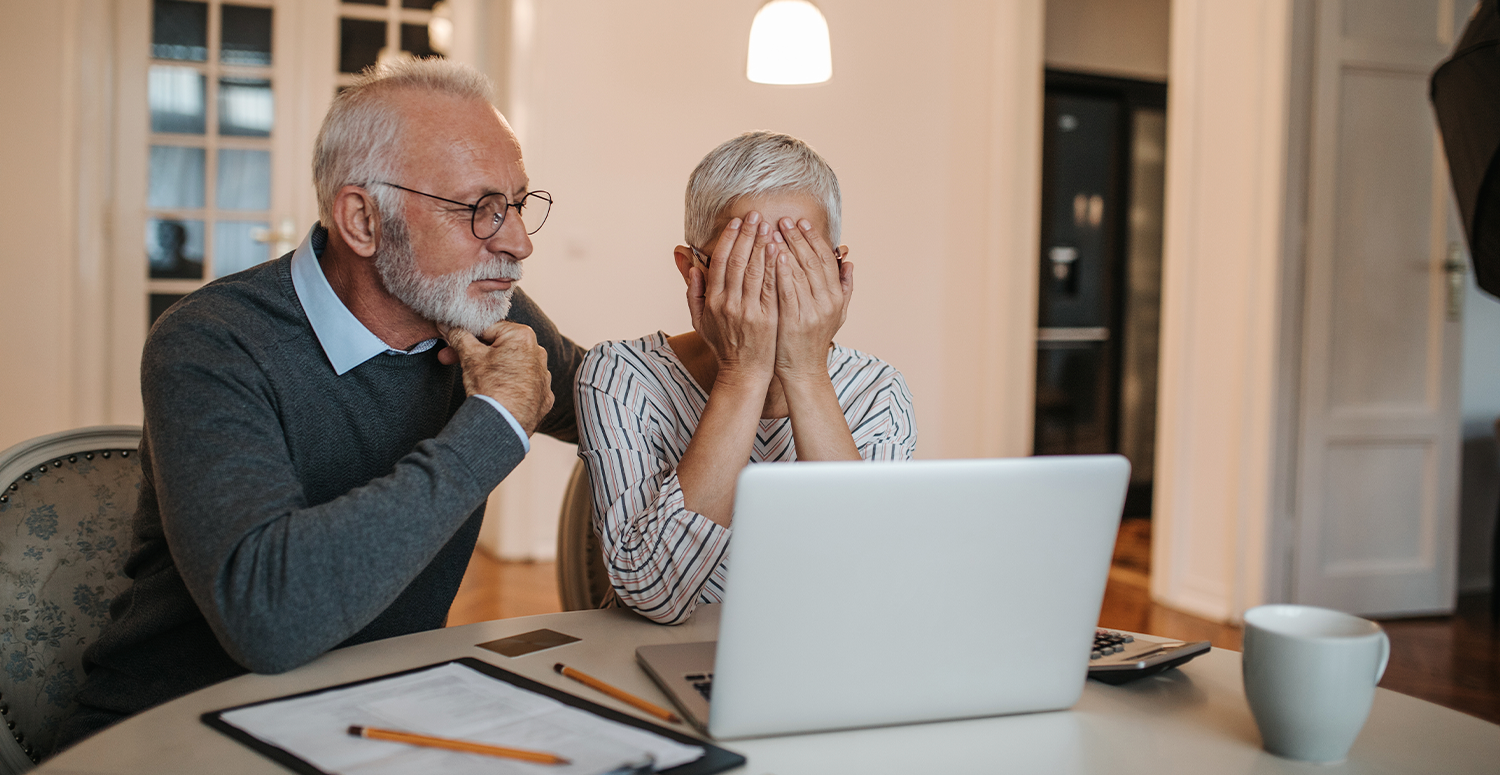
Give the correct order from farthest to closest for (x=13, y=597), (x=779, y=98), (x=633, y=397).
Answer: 1. (x=779, y=98)
2. (x=633, y=397)
3. (x=13, y=597)

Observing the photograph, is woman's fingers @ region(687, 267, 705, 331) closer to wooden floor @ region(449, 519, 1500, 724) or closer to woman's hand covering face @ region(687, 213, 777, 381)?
woman's hand covering face @ region(687, 213, 777, 381)

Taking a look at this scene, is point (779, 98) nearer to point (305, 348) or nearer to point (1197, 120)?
point (1197, 120)

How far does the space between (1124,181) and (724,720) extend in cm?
474

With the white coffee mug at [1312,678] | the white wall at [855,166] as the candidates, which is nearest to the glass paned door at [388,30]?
the white wall at [855,166]

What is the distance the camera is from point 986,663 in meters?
0.73

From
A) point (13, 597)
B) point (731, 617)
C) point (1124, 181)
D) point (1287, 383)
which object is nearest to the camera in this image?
point (731, 617)

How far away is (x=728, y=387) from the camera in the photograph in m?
1.16

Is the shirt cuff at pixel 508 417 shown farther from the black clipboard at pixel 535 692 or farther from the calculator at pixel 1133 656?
the calculator at pixel 1133 656

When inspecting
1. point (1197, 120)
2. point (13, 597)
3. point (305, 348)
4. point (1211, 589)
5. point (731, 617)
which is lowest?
point (1211, 589)

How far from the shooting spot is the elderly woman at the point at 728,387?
3.51ft

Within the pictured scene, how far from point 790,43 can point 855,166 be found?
61.8 inches

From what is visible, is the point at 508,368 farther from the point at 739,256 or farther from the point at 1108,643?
the point at 1108,643

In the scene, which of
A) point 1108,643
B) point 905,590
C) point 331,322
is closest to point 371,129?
point 331,322

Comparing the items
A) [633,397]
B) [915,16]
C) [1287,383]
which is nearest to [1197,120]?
[1287,383]
